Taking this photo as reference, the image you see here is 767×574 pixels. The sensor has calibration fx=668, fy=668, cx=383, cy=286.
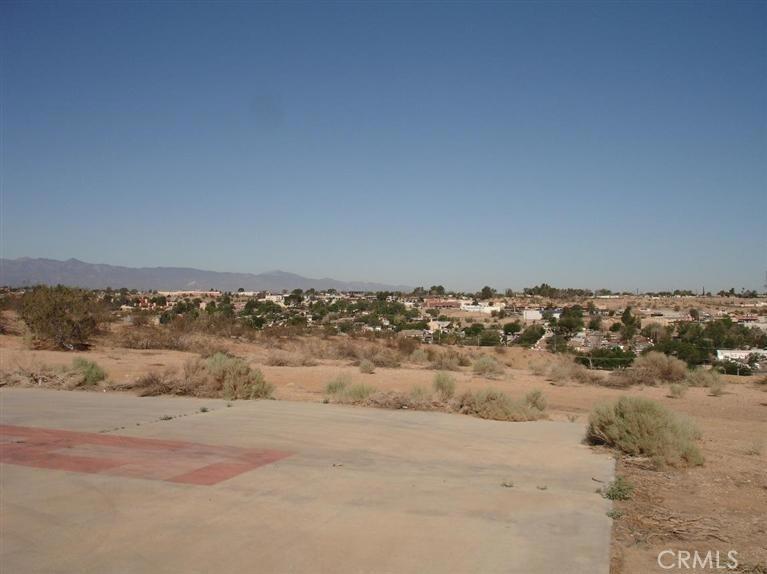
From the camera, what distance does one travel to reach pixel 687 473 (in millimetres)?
10625

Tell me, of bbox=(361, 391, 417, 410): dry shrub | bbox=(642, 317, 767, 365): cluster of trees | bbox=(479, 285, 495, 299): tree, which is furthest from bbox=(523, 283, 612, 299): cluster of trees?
bbox=(361, 391, 417, 410): dry shrub

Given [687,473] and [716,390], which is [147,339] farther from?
[687,473]

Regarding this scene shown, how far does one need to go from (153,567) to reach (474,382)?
22252 mm

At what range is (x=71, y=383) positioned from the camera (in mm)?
20438

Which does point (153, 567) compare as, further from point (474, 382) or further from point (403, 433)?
point (474, 382)

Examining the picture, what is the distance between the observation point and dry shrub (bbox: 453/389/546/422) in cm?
1596

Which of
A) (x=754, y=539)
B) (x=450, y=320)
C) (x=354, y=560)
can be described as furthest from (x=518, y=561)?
(x=450, y=320)

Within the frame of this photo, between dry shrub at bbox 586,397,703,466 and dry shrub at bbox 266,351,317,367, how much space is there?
851 inches

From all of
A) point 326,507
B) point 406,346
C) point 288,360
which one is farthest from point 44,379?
point 406,346

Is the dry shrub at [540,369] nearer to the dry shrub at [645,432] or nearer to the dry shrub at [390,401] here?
the dry shrub at [390,401]

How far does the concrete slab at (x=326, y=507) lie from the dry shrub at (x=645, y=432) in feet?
1.90

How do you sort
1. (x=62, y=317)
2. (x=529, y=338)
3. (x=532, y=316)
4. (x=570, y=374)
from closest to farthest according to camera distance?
(x=570, y=374)
(x=62, y=317)
(x=529, y=338)
(x=532, y=316)

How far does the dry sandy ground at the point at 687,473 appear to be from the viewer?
719 cm

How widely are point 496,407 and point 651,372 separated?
51.4ft
